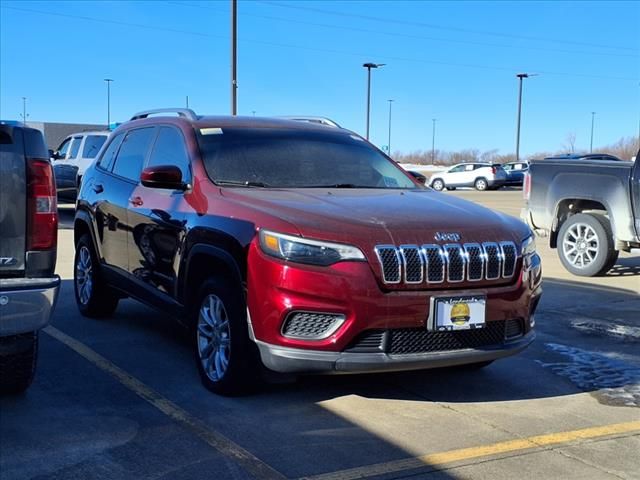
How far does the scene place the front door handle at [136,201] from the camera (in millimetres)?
5688

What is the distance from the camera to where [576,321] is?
7055mm

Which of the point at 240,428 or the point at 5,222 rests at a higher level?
the point at 5,222

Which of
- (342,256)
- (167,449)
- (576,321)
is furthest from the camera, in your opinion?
(576,321)

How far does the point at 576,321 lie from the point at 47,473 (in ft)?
16.8

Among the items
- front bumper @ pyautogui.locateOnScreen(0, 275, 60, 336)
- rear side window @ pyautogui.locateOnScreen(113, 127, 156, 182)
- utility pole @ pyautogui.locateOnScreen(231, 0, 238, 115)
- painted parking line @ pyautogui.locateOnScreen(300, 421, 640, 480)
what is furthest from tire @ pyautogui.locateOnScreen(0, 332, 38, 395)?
utility pole @ pyautogui.locateOnScreen(231, 0, 238, 115)

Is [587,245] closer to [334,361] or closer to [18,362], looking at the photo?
[334,361]

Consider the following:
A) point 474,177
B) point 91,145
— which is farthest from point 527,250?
point 474,177

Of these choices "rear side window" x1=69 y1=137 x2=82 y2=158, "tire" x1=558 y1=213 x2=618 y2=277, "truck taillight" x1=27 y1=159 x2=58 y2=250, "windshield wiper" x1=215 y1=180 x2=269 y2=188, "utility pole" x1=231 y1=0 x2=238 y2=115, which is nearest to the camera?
"truck taillight" x1=27 y1=159 x2=58 y2=250

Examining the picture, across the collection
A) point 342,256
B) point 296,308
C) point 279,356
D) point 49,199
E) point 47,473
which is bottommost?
point 47,473

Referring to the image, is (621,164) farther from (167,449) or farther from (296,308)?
(167,449)

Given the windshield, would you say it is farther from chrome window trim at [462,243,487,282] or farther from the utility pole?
the utility pole

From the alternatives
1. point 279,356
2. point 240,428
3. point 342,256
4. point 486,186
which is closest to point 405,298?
point 342,256

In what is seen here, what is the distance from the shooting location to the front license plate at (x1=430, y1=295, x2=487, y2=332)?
13.6ft

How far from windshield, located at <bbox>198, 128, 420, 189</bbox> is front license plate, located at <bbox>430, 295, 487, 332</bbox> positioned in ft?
4.92
